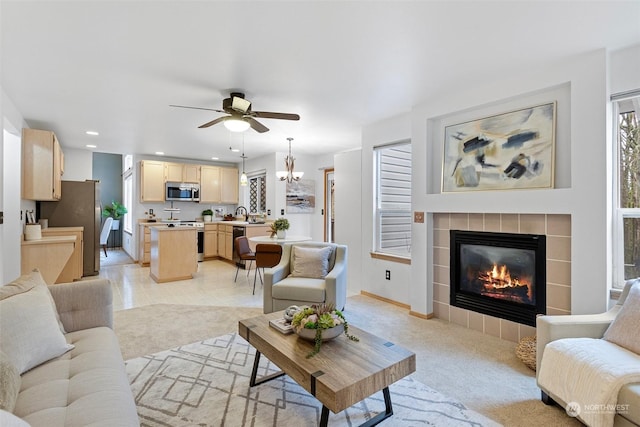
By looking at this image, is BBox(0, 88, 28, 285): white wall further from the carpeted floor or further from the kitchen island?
the kitchen island

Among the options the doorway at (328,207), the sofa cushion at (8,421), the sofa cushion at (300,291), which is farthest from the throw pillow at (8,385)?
the doorway at (328,207)

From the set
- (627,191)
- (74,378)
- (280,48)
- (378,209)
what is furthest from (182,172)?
(627,191)

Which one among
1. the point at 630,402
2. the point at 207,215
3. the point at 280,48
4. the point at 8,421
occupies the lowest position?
the point at 630,402

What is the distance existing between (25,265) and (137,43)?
127 inches

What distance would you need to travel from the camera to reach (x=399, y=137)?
13.3 ft

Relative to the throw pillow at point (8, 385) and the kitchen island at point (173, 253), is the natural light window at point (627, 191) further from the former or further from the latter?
the kitchen island at point (173, 253)

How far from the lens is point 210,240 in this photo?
23.9 ft

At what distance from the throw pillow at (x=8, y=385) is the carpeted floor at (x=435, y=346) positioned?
1412 millimetres

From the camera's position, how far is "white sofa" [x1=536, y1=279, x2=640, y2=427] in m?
1.47

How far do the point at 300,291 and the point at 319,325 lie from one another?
144 centimetres

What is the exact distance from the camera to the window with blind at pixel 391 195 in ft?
14.5

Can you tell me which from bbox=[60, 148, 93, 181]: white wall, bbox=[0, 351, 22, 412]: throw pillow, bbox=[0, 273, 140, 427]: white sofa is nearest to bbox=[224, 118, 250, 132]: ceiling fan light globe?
bbox=[0, 273, 140, 427]: white sofa

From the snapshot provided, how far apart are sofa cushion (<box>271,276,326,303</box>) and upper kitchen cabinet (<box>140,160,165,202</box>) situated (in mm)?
4854

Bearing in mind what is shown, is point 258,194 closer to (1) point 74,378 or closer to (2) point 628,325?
(1) point 74,378
